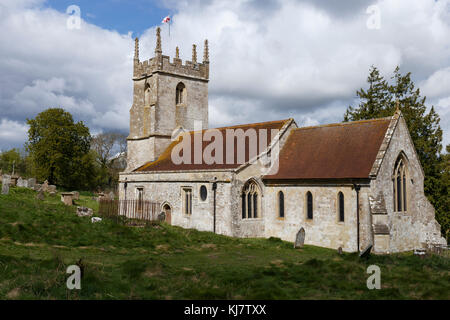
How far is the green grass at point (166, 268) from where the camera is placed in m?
9.31

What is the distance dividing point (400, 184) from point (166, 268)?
14515 mm

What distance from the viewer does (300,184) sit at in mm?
21859

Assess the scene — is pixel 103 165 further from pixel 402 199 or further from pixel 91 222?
pixel 402 199

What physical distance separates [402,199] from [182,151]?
15315mm

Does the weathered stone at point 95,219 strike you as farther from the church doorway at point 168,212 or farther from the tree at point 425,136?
the tree at point 425,136

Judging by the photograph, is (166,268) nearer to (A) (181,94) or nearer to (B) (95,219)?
(B) (95,219)

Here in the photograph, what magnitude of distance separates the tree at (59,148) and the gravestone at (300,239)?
34.7 meters

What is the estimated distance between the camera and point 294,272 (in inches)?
462

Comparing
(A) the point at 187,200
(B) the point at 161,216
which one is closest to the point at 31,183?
(B) the point at 161,216

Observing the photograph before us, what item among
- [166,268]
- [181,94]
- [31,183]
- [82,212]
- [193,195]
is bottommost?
[166,268]

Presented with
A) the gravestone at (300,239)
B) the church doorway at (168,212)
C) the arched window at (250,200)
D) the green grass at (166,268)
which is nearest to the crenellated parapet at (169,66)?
the church doorway at (168,212)

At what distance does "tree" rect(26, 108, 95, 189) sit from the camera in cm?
4672
